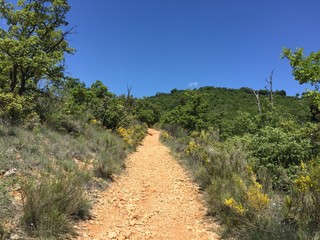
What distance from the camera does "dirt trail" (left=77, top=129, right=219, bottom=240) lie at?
224 inches

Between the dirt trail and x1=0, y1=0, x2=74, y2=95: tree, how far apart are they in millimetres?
5856

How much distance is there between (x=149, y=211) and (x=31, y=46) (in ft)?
28.9

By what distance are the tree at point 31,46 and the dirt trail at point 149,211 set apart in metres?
5.86

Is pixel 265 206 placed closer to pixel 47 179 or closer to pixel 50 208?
pixel 50 208

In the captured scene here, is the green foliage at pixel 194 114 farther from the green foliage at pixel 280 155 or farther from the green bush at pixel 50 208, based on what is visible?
the green bush at pixel 50 208

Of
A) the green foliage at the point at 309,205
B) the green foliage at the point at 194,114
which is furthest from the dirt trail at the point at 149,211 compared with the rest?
the green foliage at the point at 194,114

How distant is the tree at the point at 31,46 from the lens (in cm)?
1184

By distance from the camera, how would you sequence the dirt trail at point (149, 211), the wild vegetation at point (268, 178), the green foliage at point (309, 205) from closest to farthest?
the green foliage at point (309, 205) → the wild vegetation at point (268, 178) → the dirt trail at point (149, 211)

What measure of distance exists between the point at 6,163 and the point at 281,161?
22.2ft

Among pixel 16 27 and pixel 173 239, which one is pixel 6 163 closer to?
pixel 173 239

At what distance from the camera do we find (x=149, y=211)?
275 inches

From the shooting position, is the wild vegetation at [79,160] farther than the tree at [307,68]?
No

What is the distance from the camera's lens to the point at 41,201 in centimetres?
502

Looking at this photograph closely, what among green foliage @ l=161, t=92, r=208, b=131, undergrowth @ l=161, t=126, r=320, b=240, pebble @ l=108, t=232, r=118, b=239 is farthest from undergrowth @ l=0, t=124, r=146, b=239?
green foliage @ l=161, t=92, r=208, b=131
